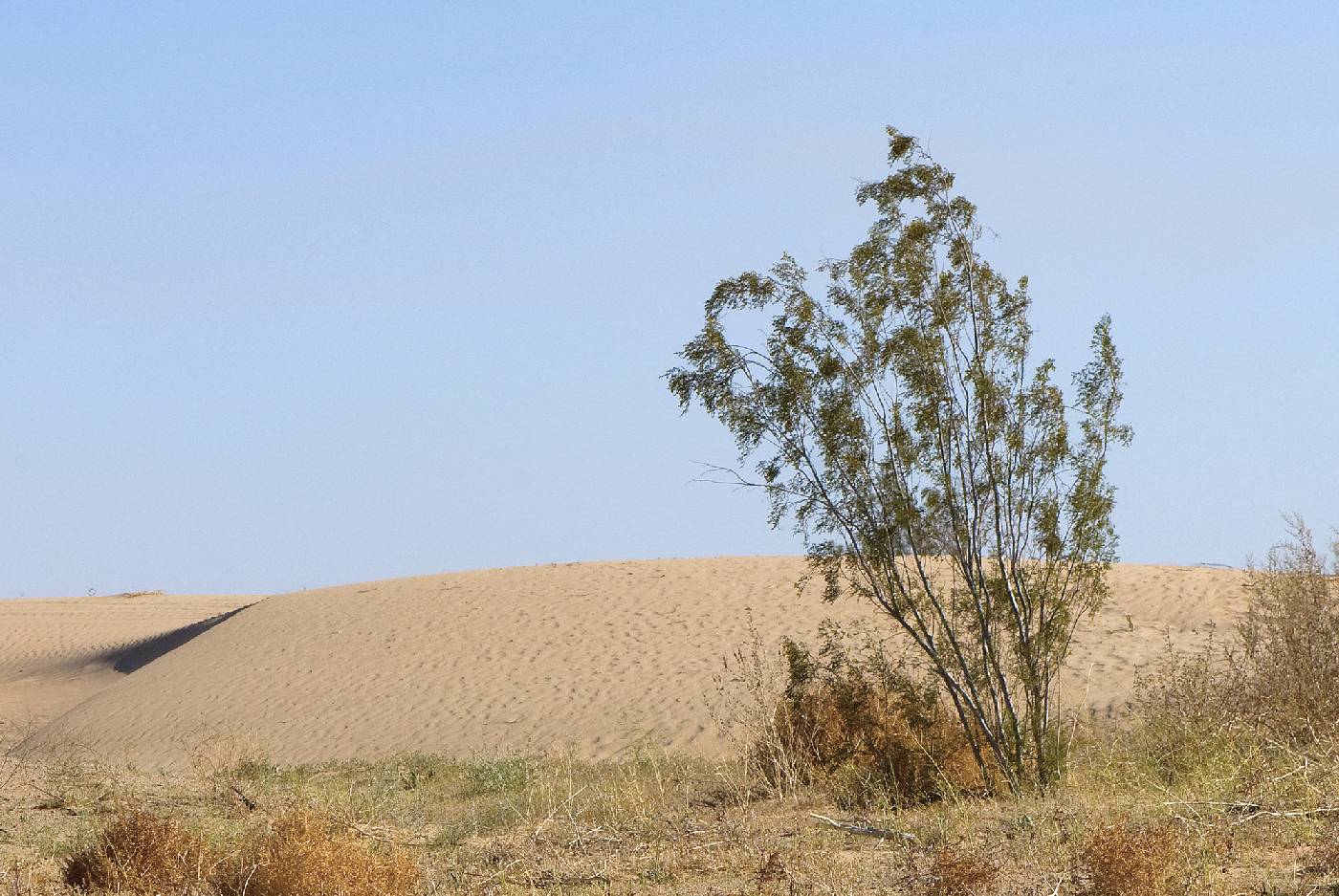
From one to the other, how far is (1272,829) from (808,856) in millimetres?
2701

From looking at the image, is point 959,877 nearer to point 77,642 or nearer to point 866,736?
point 866,736

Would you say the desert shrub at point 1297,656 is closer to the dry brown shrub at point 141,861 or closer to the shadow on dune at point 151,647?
the dry brown shrub at point 141,861

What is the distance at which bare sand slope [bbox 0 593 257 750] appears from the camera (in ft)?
100

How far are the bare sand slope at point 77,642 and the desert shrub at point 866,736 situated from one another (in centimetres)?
1760

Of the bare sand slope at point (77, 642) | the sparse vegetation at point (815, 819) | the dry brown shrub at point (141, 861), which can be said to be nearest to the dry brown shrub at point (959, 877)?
the sparse vegetation at point (815, 819)

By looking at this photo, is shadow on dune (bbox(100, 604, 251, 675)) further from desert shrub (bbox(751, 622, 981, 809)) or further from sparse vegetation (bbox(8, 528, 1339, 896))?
desert shrub (bbox(751, 622, 981, 809))

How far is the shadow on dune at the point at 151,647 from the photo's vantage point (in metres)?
33.0

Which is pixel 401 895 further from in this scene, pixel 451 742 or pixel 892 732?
pixel 451 742

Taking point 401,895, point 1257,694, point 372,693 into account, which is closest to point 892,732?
point 1257,694

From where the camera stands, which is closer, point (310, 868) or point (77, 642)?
point (310, 868)

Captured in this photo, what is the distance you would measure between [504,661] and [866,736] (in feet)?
44.6

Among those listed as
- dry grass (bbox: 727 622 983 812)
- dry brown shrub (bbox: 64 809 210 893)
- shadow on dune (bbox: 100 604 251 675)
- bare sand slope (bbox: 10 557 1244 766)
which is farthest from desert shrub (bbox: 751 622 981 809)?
shadow on dune (bbox: 100 604 251 675)

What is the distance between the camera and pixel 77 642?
121 ft

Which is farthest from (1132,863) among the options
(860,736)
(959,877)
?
(860,736)
